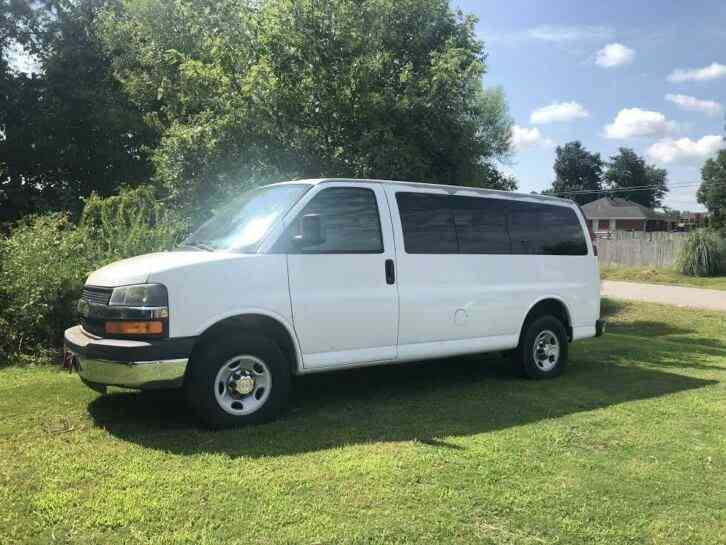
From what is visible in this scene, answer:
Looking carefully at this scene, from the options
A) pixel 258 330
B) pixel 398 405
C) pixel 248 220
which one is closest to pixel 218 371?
pixel 258 330

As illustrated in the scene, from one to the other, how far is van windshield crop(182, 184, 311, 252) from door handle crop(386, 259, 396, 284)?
39.5 inches

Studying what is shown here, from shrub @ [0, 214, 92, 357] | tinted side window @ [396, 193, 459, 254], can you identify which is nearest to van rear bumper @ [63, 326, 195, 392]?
tinted side window @ [396, 193, 459, 254]

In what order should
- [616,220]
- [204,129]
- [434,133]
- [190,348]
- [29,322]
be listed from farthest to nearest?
[616,220]
[434,133]
[204,129]
[29,322]
[190,348]

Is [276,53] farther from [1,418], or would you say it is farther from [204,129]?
[1,418]

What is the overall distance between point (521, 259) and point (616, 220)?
65.2m

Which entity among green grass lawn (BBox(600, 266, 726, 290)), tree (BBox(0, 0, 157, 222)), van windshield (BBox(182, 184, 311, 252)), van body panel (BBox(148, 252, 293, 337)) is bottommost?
green grass lawn (BBox(600, 266, 726, 290))

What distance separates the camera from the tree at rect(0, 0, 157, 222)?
1057 inches

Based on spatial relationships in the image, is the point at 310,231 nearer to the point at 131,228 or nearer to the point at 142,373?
the point at 142,373

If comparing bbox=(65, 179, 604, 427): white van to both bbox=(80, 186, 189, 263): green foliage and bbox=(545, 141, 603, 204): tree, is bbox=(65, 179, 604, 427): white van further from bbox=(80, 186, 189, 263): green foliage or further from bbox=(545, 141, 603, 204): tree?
bbox=(545, 141, 603, 204): tree

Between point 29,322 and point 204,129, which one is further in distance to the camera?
point 204,129

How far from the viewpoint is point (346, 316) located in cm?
576

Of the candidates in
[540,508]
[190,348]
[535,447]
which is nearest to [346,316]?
[190,348]

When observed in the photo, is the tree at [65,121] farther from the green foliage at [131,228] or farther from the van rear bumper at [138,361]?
the van rear bumper at [138,361]

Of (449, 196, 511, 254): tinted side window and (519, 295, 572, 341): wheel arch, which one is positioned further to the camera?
(519, 295, 572, 341): wheel arch
